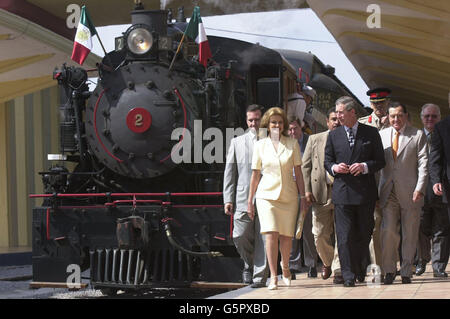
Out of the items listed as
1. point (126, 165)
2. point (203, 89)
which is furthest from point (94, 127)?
point (203, 89)

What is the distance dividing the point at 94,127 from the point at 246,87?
68.0 inches

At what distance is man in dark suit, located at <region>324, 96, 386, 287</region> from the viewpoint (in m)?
7.14

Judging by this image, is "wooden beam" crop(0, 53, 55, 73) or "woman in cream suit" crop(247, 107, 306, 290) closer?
"woman in cream suit" crop(247, 107, 306, 290)

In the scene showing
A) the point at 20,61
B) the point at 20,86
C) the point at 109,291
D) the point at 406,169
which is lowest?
the point at 109,291

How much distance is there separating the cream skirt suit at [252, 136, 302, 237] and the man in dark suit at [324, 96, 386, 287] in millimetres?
384

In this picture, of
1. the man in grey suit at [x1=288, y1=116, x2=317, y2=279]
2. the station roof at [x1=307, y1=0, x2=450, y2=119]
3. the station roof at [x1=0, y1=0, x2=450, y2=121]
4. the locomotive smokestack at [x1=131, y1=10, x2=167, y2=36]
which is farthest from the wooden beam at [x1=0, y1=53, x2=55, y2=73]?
the man in grey suit at [x1=288, y1=116, x2=317, y2=279]

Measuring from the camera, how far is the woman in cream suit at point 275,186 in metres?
7.11

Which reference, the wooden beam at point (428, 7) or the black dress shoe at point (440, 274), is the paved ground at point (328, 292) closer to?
the black dress shoe at point (440, 274)

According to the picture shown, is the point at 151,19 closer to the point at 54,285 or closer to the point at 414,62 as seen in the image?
the point at 54,285

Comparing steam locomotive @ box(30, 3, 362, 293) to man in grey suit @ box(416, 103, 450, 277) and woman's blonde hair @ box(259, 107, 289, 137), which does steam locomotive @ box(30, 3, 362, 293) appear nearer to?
woman's blonde hair @ box(259, 107, 289, 137)

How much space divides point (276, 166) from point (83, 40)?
340 cm

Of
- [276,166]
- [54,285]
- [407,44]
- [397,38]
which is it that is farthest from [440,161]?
[407,44]

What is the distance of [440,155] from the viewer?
6711mm
